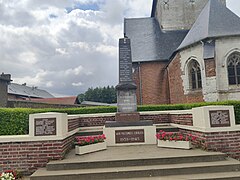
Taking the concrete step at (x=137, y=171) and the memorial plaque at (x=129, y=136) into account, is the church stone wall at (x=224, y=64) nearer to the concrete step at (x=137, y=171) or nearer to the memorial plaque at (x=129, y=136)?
the memorial plaque at (x=129, y=136)

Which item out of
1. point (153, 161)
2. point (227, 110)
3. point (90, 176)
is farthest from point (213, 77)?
point (90, 176)

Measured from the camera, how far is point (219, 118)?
5.30m

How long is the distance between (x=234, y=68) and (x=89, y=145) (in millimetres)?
13129

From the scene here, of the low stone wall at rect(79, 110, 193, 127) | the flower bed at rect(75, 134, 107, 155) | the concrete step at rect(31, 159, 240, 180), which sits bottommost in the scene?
the concrete step at rect(31, 159, 240, 180)

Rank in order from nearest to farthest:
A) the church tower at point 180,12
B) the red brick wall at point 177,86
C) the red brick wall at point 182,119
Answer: the red brick wall at point 182,119, the red brick wall at point 177,86, the church tower at point 180,12

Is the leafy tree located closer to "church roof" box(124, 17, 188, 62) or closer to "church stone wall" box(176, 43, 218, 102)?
"church roof" box(124, 17, 188, 62)

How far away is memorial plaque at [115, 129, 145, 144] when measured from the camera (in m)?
6.74

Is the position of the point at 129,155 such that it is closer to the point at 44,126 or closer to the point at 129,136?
the point at 129,136

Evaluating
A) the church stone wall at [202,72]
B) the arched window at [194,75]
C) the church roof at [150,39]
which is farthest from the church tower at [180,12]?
the arched window at [194,75]

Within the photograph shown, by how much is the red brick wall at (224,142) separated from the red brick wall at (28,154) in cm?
422

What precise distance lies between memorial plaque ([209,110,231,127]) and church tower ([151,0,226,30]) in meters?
19.9

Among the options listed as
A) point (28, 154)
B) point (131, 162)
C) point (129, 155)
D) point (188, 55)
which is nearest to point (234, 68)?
point (188, 55)

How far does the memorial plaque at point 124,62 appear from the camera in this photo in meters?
8.16

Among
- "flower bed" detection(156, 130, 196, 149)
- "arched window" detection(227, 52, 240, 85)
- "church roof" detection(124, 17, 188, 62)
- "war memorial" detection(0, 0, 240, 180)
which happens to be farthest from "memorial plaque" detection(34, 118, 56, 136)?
"church roof" detection(124, 17, 188, 62)
